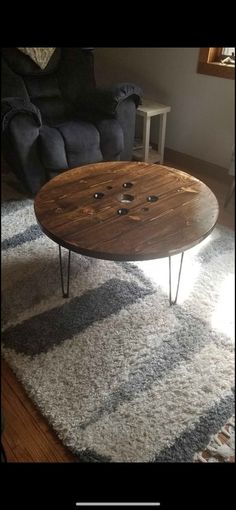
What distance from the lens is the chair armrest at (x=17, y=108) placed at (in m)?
0.64

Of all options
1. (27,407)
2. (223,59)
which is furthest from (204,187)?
(27,407)

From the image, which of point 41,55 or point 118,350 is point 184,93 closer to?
point 41,55

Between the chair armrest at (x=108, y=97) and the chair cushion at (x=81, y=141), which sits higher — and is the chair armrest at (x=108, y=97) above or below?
above

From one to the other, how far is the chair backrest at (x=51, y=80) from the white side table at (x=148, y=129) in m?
0.11

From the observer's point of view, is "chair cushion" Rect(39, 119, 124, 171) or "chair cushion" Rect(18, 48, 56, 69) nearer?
"chair cushion" Rect(18, 48, 56, 69)

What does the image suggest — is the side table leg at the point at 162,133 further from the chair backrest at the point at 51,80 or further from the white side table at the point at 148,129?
the chair backrest at the point at 51,80

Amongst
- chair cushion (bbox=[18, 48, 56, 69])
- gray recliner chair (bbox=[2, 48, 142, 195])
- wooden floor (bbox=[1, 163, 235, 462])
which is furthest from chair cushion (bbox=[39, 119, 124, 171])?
wooden floor (bbox=[1, 163, 235, 462])

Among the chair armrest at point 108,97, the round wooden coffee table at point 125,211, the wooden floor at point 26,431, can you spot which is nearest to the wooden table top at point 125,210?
the round wooden coffee table at point 125,211

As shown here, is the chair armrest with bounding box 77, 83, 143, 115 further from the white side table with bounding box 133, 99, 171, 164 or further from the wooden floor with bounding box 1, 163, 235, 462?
the wooden floor with bounding box 1, 163, 235, 462

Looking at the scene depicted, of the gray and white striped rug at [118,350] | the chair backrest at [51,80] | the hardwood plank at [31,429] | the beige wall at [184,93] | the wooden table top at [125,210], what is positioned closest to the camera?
the beige wall at [184,93]

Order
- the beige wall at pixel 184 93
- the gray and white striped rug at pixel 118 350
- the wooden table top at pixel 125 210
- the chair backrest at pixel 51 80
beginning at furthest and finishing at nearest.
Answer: the gray and white striped rug at pixel 118 350 < the wooden table top at pixel 125 210 < the chair backrest at pixel 51 80 < the beige wall at pixel 184 93

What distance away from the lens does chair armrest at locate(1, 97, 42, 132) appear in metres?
0.64

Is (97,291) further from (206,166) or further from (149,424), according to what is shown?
(206,166)
